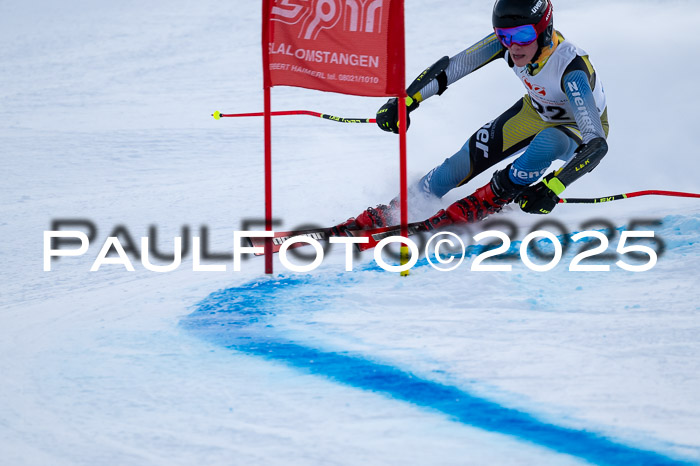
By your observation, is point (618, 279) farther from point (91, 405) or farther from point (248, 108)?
point (248, 108)

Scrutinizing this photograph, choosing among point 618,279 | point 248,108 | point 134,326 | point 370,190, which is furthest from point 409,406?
point 248,108

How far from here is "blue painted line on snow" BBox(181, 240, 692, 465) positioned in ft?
8.41

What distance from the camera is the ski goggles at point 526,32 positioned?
13.9 ft

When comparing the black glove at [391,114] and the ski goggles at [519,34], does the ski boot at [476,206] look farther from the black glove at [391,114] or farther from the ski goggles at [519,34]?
the ski goggles at [519,34]

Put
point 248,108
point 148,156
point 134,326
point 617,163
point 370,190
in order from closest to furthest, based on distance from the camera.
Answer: point 134,326, point 370,190, point 617,163, point 148,156, point 248,108

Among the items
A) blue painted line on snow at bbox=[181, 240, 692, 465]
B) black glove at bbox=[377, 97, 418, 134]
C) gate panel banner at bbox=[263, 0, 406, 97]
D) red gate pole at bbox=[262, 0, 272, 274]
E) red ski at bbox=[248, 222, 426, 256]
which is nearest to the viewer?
blue painted line on snow at bbox=[181, 240, 692, 465]

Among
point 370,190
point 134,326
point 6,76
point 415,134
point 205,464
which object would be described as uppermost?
point 6,76

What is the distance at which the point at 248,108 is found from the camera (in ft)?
30.0

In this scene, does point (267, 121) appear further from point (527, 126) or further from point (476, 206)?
point (527, 126)

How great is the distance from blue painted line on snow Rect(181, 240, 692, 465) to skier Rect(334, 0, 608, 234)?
20.1 inches

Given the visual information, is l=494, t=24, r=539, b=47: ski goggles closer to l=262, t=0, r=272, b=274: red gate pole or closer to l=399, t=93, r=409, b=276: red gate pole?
l=399, t=93, r=409, b=276: red gate pole

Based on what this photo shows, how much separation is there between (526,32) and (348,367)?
2.05 meters

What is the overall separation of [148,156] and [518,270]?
426 cm

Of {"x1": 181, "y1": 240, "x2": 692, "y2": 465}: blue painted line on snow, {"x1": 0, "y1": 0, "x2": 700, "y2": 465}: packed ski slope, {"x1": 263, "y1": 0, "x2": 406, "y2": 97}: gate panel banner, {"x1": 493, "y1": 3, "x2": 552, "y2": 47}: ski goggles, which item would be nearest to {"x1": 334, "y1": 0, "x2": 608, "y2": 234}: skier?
{"x1": 493, "y1": 3, "x2": 552, "y2": 47}: ski goggles
